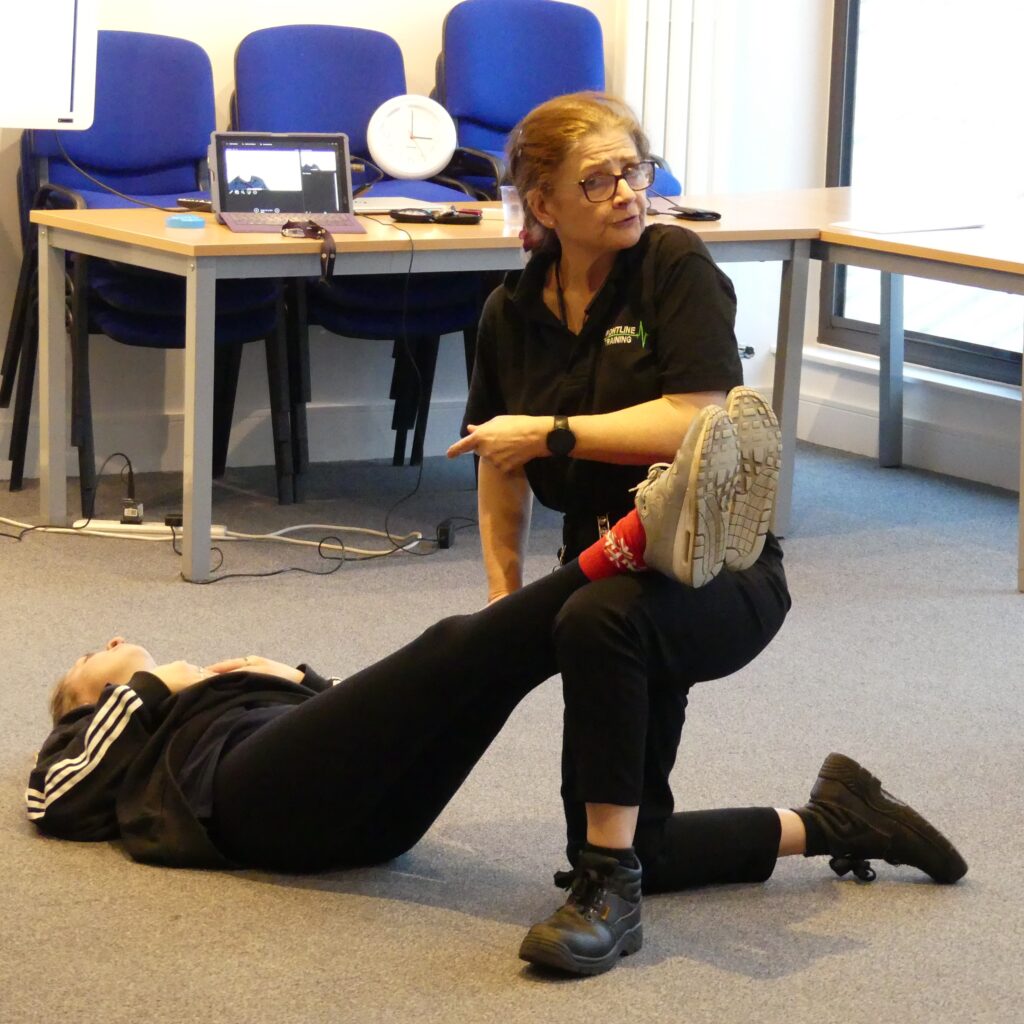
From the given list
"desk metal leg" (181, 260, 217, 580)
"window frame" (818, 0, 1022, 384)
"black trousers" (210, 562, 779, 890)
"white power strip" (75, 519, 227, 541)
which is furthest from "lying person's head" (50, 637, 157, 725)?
"window frame" (818, 0, 1022, 384)

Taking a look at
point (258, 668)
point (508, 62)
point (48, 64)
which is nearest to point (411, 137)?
point (508, 62)

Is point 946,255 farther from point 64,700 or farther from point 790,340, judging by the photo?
point 64,700

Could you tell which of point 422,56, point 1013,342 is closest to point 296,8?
point 422,56

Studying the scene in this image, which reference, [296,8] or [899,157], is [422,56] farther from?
[899,157]

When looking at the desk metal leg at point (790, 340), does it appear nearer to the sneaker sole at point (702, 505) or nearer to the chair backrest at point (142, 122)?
the chair backrest at point (142, 122)

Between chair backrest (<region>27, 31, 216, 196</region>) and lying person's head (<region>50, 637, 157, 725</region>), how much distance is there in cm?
228

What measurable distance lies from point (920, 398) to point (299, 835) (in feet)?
10.5

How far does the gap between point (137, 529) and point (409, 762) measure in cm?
210

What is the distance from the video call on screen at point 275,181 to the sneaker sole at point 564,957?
211 centimetres

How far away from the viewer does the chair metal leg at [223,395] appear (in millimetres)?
4246

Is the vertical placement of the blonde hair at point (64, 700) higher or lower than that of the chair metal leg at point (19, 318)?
lower

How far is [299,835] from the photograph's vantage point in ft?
6.23

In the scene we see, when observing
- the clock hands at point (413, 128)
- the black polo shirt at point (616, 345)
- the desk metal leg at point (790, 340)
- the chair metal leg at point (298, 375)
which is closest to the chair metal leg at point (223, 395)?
the chair metal leg at point (298, 375)

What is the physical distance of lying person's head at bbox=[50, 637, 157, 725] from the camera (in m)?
2.13
